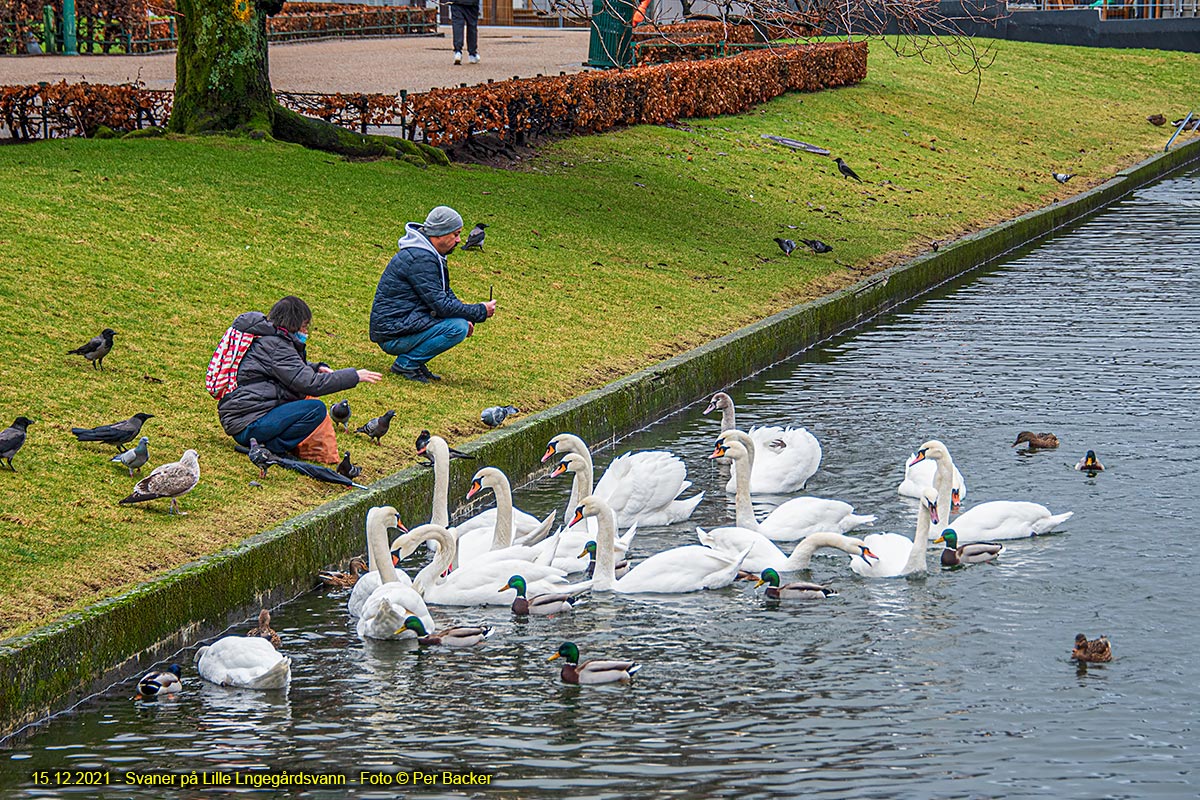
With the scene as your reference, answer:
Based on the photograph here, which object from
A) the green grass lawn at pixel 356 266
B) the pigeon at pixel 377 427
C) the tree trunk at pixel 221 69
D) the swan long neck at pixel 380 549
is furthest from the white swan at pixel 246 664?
the tree trunk at pixel 221 69

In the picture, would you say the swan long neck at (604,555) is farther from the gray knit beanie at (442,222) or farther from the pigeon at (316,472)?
the gray knit beanie at (442,222)

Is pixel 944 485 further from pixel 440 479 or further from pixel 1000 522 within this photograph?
pixel 440 479

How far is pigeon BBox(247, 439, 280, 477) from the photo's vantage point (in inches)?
377

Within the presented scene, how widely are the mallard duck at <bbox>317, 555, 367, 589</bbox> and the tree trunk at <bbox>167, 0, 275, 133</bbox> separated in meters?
11.0

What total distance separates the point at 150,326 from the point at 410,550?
156 inches

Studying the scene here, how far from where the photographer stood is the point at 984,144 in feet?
93.6

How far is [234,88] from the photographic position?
18766mm

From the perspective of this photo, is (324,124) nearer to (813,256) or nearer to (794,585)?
(813,256)

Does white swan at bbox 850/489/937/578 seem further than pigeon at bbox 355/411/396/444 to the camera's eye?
No

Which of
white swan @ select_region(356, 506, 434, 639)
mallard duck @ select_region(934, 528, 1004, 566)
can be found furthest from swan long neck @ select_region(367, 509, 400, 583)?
mallard duck @ select_region(934, 528, 1004, 566)

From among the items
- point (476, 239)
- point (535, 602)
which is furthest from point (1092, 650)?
point (476, 239)

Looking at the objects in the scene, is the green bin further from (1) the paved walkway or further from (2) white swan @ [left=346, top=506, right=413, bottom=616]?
(2) white swan @ [left=346, top=506, right=413, bottom=616]

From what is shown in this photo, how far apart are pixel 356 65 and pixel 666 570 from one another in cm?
2358

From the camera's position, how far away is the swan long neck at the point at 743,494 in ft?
32.7
